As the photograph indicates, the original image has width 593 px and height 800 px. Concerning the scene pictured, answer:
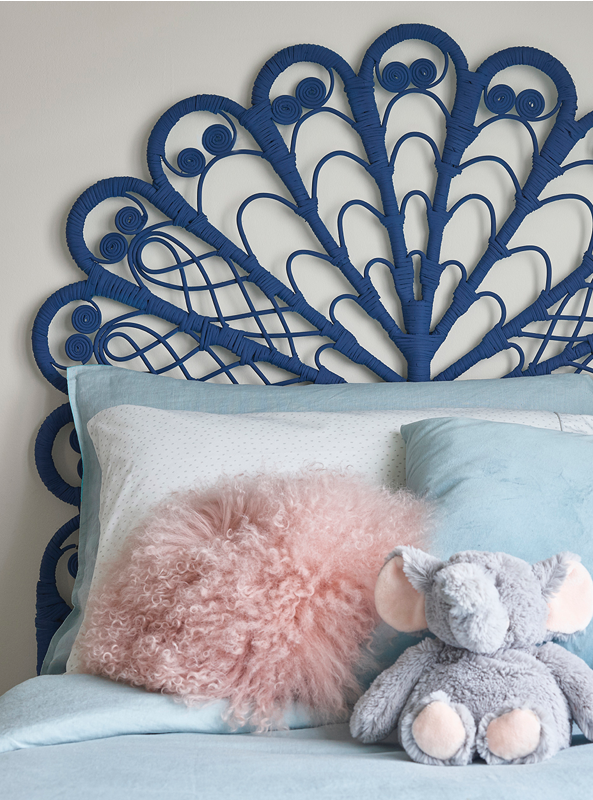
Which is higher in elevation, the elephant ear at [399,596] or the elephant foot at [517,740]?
the elephant ear at [399,596]

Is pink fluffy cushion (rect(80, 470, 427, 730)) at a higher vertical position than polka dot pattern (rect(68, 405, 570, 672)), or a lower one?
lower

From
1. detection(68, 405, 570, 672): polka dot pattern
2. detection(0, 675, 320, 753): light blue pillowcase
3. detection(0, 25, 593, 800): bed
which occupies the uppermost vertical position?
detection(0, 25, 593, 800): bed

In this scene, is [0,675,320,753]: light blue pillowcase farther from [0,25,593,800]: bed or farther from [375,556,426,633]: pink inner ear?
[0,25,593,800]: bed

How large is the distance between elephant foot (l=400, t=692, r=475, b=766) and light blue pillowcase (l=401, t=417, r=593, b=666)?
0.23m

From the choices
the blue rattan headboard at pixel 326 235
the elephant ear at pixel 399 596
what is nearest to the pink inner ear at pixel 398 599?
the elephant ear at pixel 399 596

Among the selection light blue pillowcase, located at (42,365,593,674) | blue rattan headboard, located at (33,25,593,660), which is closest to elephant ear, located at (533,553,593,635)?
light blue pillowcase, located at (42,365,593,674)

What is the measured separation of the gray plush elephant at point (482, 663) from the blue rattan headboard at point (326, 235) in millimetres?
810

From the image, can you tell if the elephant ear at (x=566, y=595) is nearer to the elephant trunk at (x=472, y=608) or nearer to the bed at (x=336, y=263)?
the elephant trunk at (x=472, y=608)

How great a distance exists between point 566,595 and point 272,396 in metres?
0.74

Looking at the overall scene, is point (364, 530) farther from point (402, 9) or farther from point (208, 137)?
point (402, 9)

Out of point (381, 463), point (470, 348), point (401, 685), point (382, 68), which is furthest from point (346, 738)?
point (382, 68)

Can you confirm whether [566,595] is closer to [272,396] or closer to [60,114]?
[272,396]

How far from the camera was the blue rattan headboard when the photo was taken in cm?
146

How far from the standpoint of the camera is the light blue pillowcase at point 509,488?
33.7 inches
